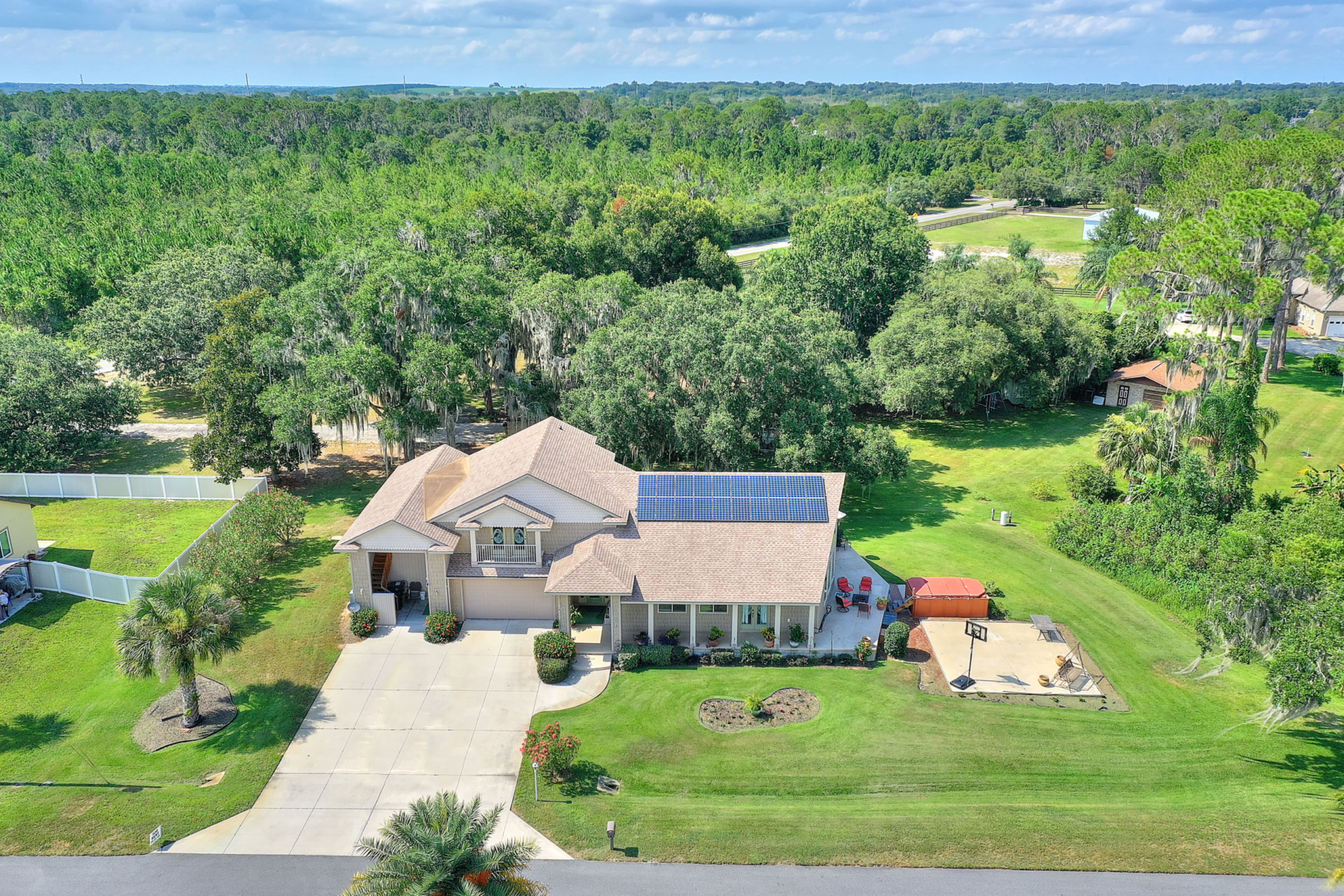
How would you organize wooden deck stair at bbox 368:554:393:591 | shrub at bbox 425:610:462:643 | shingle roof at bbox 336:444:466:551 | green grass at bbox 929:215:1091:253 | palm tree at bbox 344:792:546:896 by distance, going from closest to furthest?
1. palm tree at bbox 344:792:546:896
2. shrub at bbox 425:610:462:643
3. shingle roof at bbox 336:444:466:551
4. wooden deck stair at bbox 368:554:393:591
5. green grass at bbox 929:215:1091:253

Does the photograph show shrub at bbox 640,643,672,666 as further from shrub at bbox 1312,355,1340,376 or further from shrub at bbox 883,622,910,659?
shrub at bbox 1312,355,1340,376

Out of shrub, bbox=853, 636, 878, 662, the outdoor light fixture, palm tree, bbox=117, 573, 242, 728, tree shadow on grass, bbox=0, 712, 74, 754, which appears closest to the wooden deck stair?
palm tree, bbox=117, 573, 242, 728

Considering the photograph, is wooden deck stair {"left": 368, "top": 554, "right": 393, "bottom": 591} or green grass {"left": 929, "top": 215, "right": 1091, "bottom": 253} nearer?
wooden deck stair {"left": 368, "top": 554, "right": 393, "bottom": 591}

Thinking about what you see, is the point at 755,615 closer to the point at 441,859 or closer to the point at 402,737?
the point at 402,737

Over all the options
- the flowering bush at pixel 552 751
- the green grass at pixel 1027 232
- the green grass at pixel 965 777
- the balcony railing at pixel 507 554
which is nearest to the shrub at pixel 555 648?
the green grass at pixel 965 777

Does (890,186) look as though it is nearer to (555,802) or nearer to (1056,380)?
(1056,380)

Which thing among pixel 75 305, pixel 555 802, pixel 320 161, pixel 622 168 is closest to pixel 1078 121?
pixel 622 168

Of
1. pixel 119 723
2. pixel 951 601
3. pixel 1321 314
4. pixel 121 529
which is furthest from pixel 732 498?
pixel 1321 314
